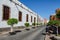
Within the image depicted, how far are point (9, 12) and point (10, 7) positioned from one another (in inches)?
44.3

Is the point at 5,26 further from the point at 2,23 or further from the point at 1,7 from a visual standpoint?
the point at 1,7

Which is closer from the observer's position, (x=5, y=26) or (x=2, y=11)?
(x=2, y=11)

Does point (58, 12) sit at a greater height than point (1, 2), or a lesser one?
lesser

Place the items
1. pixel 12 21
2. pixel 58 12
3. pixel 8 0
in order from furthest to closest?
pixel 8 0 < pixel 12 21 < pixel 58 12

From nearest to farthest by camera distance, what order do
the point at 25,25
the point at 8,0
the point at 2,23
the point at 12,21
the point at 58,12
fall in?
the point at 58,12 → the point at 12,21 → the point at 2,23 → the point at 8,0 → the point at 25,25

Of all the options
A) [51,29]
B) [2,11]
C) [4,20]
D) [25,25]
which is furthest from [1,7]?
[25,25]

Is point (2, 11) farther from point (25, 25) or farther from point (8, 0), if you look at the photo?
→ point (25, 25)

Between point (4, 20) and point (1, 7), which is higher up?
point (1, 7)

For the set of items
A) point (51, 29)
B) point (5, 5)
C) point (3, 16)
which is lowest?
point (51, 29)

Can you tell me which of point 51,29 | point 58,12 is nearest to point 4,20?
point 51,29

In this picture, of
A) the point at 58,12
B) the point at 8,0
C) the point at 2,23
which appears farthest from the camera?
the point at 8,0

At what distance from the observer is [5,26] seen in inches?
1195

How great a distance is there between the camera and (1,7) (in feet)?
91.9

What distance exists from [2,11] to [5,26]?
323 cm
